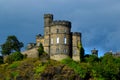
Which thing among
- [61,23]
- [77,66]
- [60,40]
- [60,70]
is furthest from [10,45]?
[77,66]

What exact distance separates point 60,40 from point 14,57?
28.6 ft

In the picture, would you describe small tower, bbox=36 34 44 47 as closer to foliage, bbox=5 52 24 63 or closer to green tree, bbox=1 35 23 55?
green tree, bbox=1 35 23 55

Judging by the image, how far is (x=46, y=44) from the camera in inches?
4781

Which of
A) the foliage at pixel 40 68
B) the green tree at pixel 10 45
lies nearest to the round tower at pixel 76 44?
the foliage at pixel 40 68

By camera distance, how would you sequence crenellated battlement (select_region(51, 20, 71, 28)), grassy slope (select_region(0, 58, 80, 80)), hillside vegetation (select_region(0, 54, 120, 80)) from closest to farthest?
hillside vegetation (select_region(0, 54, 120, 80)) → grassy slope (select_region(0, 58, 80, 80)) → crenellated battlement (select_region(51, 20, 71, 28))

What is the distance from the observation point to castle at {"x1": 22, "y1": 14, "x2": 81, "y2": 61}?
120 m

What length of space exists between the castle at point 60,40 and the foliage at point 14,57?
483 cm

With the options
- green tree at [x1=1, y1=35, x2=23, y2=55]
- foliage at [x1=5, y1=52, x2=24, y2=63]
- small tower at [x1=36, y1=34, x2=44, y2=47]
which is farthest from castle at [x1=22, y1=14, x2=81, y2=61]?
green tree at [x1=1, y1=35, x2=23, y2=55]

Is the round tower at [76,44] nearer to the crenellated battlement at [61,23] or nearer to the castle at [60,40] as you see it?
the castle at [60,40]

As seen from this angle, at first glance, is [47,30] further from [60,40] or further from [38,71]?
[38,71]

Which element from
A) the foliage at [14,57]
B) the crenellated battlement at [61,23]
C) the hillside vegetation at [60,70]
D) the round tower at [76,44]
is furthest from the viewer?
the crenellated battlement at [61,23]

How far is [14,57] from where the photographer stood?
118 meters

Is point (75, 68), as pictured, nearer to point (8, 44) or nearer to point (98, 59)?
point (98, 59)

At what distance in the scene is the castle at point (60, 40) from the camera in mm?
120125
